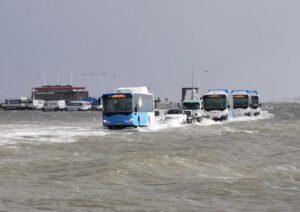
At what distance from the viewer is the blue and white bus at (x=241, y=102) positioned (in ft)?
262

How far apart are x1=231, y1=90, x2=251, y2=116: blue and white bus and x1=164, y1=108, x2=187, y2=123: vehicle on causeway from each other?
16454mm

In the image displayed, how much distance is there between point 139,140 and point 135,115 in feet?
33.2

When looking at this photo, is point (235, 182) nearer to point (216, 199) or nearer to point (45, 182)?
point (216, 199)

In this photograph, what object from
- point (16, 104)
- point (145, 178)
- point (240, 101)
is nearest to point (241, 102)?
point (240, 101)

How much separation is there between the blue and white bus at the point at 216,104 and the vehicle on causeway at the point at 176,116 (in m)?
4.50

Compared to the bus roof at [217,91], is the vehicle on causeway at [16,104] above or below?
below

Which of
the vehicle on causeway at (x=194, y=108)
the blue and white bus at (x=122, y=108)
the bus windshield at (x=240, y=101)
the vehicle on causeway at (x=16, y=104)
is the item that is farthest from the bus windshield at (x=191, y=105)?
the vehicle on causeway at (x=16, y=104)

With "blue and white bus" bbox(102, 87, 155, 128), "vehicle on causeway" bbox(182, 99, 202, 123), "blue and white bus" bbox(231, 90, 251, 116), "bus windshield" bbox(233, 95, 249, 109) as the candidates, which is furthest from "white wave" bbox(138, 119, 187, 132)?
"bus windshield" bbox(233, 95, 249, 109)

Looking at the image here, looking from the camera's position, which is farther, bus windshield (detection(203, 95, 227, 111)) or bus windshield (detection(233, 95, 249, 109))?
bus windshield (detection(233, 95, 249, 109))

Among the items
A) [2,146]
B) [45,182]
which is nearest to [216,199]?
[45,182]

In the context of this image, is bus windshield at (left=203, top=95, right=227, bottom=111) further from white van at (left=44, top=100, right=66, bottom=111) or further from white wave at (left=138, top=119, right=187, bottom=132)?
white van at (left=44, top=100, right=66, bottom=111)

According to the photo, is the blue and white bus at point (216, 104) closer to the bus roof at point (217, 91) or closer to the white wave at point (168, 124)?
the bus roof at point (217, 91)

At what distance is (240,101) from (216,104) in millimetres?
12435

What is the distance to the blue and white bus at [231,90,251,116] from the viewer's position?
7994cm
